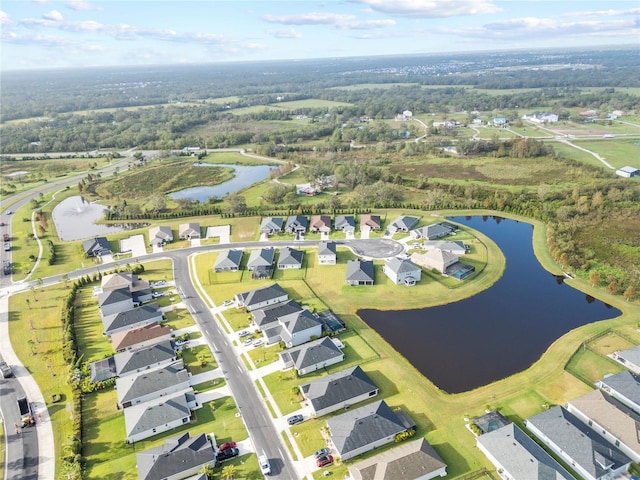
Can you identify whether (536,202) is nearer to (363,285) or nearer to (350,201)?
(350,201)

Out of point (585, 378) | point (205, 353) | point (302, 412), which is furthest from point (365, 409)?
point (585, 378)

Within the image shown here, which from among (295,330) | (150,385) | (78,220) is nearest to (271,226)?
(295,330)

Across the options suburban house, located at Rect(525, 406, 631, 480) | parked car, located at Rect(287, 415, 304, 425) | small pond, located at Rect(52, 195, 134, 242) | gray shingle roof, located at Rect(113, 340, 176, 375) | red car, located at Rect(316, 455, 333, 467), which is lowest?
red car, located at Rect(316, 455, 333, 467)

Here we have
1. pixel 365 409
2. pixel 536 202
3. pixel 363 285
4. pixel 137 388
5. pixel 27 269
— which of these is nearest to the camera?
pixel 365 409

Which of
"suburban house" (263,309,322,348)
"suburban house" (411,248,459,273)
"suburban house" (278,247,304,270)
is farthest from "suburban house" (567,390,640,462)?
"suburban house" (278,247,304,270)

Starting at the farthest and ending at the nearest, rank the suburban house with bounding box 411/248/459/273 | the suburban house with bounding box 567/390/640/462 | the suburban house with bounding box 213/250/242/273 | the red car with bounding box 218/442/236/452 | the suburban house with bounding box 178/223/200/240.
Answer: the suburban house with bounding box 178/223/200/240 → the suburban house with bounding box 213/250/242/273 → the suburban house with bounding box 411/248/459/273 → the red car with bounding box 218/442/236/452 → the suburban house with bounding box 567/390/640/462

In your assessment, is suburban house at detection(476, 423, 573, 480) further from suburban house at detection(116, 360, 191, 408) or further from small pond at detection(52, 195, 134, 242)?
small pond at detection(52, 195, 134, 242)

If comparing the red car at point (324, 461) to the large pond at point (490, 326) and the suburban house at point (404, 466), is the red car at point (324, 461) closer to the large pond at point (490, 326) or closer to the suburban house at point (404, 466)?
the suburban house at point (404, 466)

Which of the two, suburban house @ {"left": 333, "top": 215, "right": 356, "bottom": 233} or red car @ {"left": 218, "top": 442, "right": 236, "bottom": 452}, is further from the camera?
suburban house @ {"left": 333, "top": 215, "right": 356, "bottom": 233}
